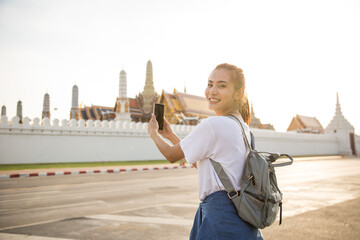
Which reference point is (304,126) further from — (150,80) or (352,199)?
(352,199)

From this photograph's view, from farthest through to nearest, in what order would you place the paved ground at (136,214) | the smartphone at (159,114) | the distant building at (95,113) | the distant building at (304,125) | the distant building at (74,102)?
the distant building at (304,125) → the distant building at (74,102) → the distant building at (95,113) → the paved ground at (136,214) → the smartphone at (159,114)

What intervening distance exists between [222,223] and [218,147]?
1.22 feet

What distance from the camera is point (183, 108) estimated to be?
120 ft

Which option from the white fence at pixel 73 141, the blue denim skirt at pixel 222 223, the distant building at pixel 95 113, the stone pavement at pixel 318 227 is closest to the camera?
the blue denim skirt at pixel 222 223

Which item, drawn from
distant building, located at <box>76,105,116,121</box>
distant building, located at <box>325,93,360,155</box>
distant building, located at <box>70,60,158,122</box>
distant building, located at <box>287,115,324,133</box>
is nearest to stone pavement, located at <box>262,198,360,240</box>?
distant building, located at <box>70,60,158,122</box>

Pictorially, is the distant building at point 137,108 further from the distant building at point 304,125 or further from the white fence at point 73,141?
the distant building at point 304,125

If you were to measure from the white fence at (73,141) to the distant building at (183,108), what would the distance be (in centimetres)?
966

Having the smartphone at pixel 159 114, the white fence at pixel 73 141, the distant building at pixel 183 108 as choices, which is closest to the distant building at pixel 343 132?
the distant building at pixel 183 108

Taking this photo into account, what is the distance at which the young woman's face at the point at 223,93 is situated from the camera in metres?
1.83

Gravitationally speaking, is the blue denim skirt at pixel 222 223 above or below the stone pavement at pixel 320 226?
above

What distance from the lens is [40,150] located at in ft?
58.6

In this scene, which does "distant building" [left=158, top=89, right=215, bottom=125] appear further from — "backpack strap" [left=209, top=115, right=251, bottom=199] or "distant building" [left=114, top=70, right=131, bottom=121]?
"backpack strap" [left=209, top=115, right=251, bottom=199]

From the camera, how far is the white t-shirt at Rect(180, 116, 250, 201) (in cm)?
161

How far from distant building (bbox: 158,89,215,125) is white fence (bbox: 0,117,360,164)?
9.66 meters
